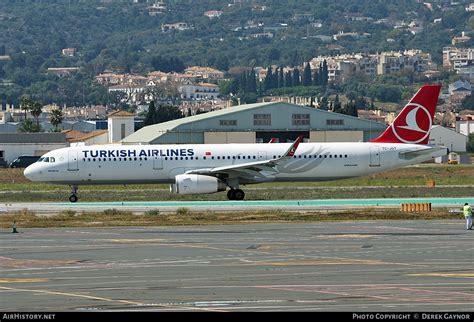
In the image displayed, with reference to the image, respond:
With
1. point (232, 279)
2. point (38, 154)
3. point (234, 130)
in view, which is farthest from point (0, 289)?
point (38, 154)

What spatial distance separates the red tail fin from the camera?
6862 centimetres

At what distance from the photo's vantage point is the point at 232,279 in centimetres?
3319

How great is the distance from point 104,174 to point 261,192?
979 cm

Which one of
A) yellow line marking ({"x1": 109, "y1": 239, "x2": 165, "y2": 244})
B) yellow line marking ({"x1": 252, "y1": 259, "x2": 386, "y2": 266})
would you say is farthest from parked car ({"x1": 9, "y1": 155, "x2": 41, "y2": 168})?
yellow line marking ({"x1": 252, "y1": 259, "x2": 386, "y2": 266})

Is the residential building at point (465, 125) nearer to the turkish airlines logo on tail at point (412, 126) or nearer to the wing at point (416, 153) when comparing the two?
the turkish airlines logo on tail at point (412, 126)

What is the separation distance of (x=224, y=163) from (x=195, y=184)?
12.0ft

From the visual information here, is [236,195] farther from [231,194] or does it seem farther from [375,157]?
[375,157]

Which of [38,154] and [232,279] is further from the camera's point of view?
[38,154]

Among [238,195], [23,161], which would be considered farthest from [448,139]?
[238,195]

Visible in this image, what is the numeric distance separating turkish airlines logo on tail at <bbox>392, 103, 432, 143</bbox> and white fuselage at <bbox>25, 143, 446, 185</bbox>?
49.3 inches

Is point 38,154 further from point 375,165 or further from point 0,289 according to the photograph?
point 0,289

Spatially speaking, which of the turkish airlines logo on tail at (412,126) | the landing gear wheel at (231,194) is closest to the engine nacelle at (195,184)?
the landing gear wheel at (231,194)

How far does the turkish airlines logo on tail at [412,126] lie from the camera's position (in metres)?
68.6

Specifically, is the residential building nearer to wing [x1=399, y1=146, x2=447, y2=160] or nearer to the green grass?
wing [x1=399, y1=146, x2=447, y2=160]
